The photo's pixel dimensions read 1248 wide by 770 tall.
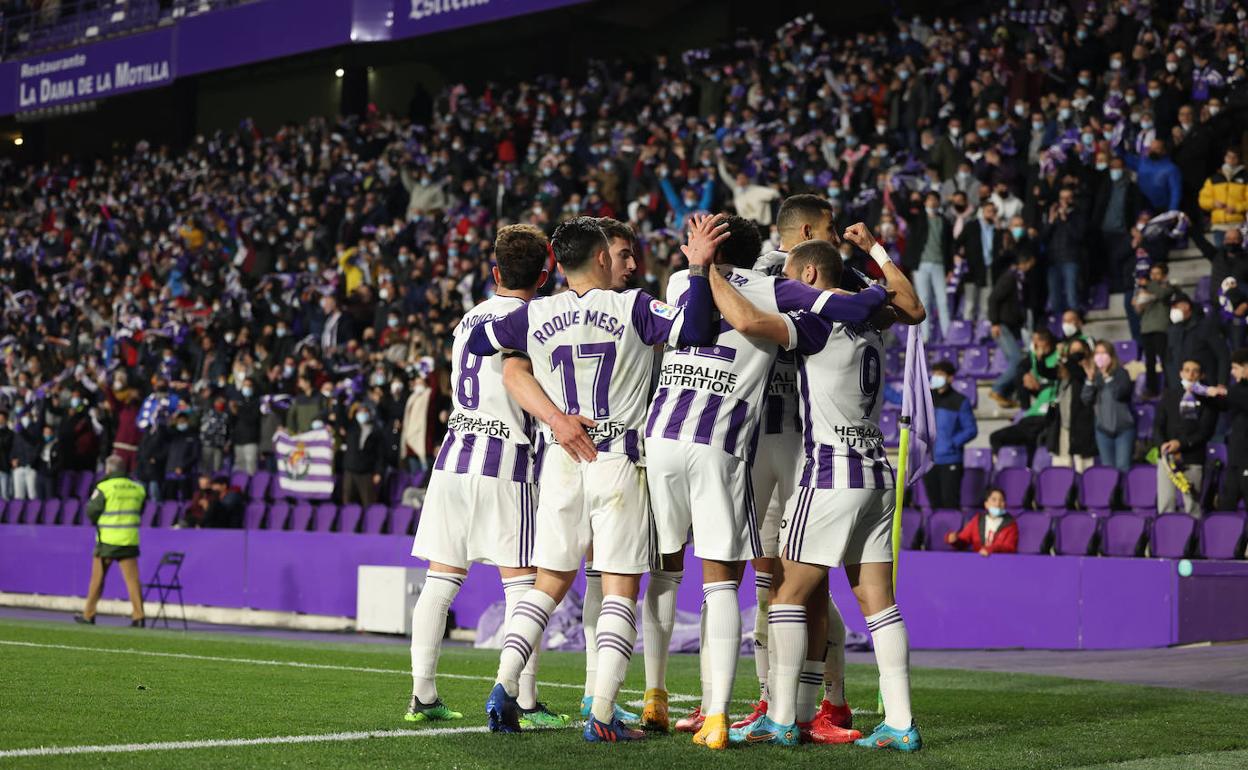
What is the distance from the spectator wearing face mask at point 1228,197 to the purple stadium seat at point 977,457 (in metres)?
3.36

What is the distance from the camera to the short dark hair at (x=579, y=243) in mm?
6320

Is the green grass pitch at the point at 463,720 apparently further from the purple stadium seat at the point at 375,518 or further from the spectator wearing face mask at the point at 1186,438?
the purple stadium seat at the point at 375,518

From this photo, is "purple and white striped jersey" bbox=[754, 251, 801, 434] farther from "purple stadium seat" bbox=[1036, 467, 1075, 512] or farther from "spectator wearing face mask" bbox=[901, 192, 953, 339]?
"spectator wearing face mask" bbox=[901, 192, 953, 339]

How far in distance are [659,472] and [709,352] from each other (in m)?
0.55

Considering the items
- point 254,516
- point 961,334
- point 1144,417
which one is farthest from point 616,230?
point 254,516

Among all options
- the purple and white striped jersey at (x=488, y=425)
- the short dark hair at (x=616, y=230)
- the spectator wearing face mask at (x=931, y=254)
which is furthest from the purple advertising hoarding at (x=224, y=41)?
the purple and white striped jersey at (x=488, y=425)

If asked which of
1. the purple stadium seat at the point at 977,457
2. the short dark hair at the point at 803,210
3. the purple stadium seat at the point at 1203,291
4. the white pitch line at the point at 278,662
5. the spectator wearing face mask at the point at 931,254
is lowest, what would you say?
the white pitch line at the point at 278,662

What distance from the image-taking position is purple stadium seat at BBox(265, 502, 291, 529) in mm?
20016

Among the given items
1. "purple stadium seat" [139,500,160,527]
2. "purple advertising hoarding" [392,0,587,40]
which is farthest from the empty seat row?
"purple advertising hoarding" [392,0,587,40]

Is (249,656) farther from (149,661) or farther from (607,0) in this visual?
(607,0)

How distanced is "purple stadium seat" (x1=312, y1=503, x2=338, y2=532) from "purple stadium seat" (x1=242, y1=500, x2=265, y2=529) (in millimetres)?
1180

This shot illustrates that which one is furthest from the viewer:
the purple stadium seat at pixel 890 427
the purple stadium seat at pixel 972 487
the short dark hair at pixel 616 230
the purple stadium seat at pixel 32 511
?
the purple stadium seat at pixel 32 511

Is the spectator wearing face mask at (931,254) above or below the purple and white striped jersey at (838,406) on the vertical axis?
above

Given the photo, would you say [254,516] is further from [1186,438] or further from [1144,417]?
[1186,438]
